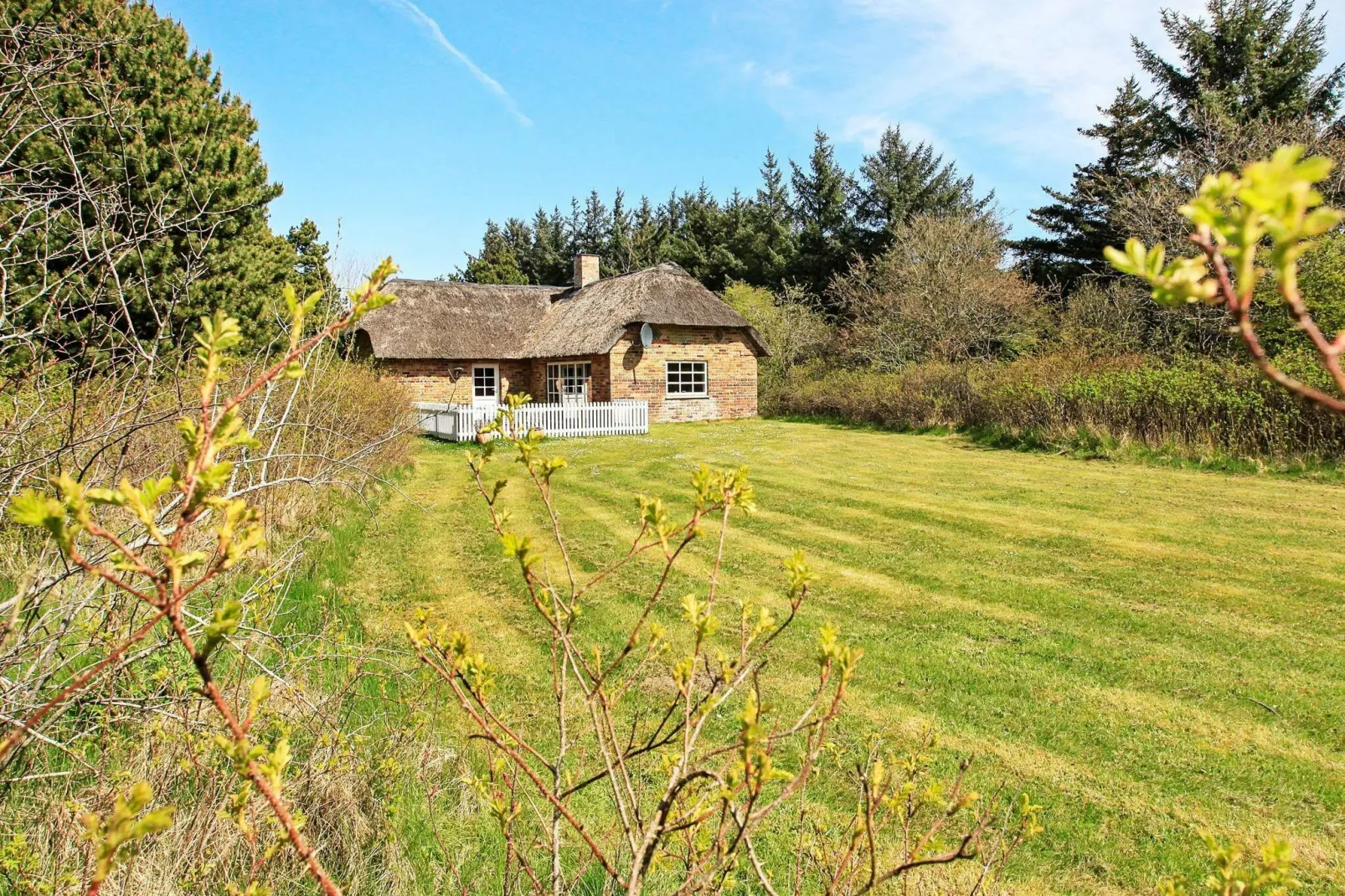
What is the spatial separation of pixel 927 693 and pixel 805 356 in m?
25.1

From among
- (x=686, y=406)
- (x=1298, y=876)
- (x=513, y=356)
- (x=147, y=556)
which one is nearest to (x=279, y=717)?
(x=147, y=556)

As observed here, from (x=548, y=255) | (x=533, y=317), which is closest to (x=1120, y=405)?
(x=533, y=317)

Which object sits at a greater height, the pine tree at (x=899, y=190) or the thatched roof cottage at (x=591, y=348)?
the pine tree at (x=899, y=190)

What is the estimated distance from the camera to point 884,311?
26.3 m

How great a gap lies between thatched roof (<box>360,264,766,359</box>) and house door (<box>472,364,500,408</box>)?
2.29 ft

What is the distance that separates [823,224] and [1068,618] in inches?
1375

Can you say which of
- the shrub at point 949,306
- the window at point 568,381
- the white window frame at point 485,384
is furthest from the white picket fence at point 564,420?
the shrub at point 949,306

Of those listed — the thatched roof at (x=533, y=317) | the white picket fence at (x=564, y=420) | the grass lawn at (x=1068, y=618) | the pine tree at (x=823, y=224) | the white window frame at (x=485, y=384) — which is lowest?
the grass lawn at (x=1068, y=618)

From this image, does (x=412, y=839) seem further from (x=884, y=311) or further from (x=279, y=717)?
(x=884, y=311)

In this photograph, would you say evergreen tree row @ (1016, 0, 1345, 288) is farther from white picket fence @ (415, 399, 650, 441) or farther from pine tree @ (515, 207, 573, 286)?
pine tree @ (515, 207, 573, 286)

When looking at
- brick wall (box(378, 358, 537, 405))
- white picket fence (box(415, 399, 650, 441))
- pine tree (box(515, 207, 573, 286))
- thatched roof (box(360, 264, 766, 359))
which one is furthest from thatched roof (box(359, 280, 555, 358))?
pine tree (box(515, 207, 573, 286))

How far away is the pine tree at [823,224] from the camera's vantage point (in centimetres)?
3719

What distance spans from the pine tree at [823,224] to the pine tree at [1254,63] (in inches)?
594

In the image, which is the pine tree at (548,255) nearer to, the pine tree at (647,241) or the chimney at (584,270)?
the pine tree at (647,241)
